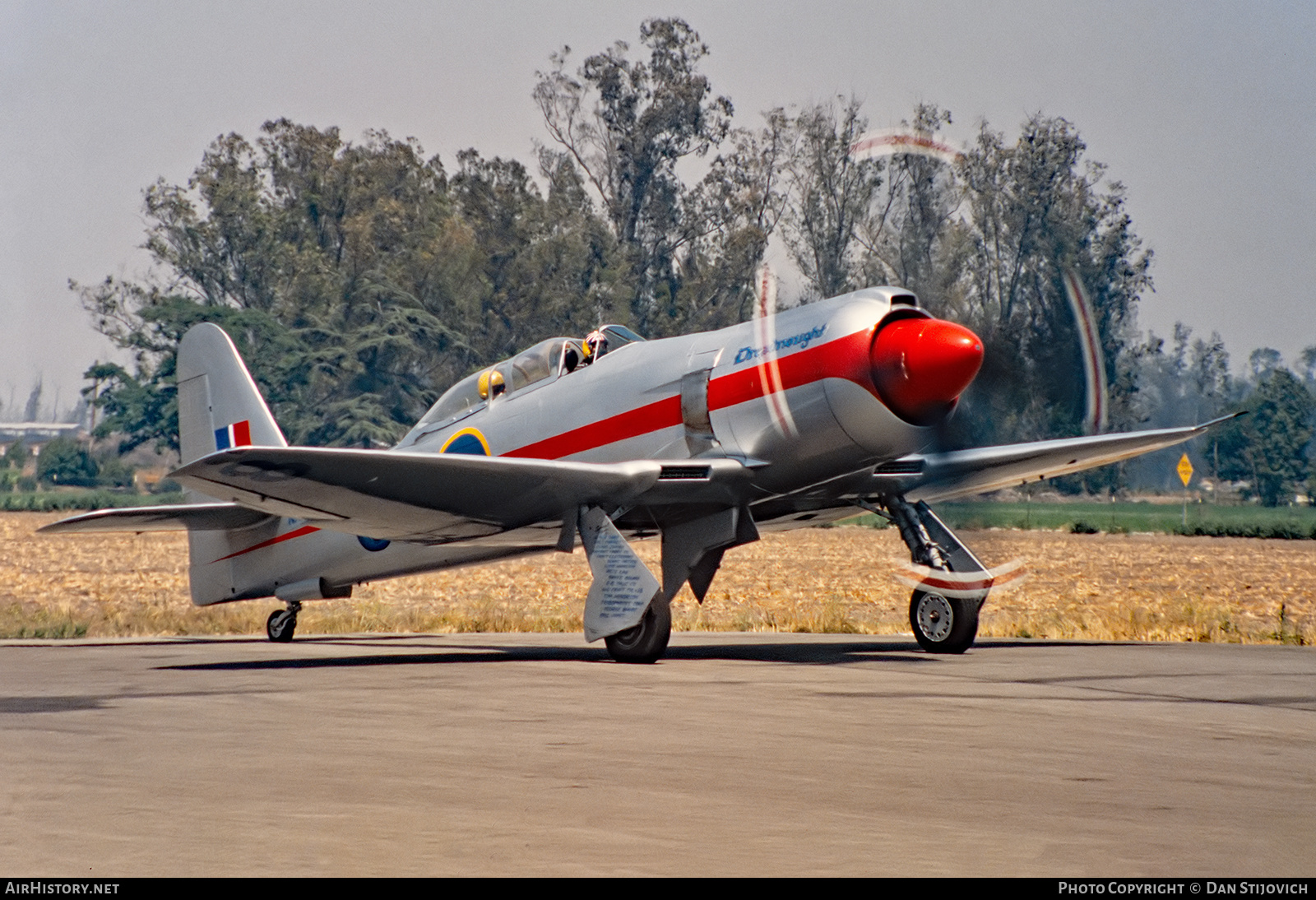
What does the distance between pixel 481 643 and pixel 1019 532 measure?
3824 centimetres

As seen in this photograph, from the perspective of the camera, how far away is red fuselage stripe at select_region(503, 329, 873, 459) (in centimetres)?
1131

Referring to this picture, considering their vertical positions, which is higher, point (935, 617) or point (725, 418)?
point (725, 418)

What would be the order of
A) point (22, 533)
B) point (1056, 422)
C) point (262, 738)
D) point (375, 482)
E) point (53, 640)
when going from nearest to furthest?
point (262, 738)
point (375, 482)
point (1056, 422)
point (53, 640)
point (22, 533)

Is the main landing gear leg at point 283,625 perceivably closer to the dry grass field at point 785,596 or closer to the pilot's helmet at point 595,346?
the dry grass field at point 785,596

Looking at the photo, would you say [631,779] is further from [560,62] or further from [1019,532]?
[560,62]

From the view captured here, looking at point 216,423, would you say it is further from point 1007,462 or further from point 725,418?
point 1007,462

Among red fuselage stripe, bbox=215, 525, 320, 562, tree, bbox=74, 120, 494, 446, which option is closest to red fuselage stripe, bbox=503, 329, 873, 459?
red fuselage stripe, bbox=215, 525, 320, 562

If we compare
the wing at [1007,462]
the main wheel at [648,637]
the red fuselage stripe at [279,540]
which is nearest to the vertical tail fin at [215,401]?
the red fuselage stripe at [279,540]

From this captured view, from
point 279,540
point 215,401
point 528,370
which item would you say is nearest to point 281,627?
point 279,540

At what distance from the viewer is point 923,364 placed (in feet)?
36.4

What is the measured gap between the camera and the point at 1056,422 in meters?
12.7

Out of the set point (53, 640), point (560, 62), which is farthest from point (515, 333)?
point (53, 640)

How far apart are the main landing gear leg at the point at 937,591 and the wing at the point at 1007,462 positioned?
274 mm

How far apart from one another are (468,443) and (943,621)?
481 centimetres
